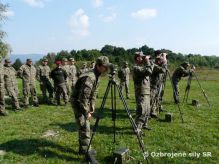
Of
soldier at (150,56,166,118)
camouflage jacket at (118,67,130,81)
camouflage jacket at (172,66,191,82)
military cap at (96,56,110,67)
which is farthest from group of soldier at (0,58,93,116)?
military cap at (96,56,110,67)

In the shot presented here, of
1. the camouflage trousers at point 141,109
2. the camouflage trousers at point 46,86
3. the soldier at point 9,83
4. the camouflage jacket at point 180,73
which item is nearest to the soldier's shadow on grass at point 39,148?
the camouflage trousers at point 141,109

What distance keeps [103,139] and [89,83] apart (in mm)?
2791

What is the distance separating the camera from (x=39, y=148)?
10.0 meters

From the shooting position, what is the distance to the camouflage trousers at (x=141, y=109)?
37.4 feet

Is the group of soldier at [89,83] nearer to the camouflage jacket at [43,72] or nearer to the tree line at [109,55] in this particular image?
the camouflage jacket at [43,72]

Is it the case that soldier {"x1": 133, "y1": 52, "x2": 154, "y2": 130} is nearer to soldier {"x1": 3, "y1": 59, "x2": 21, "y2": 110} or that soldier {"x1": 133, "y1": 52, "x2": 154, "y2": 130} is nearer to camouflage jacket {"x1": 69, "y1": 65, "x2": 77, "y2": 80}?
soldier {"x1": 3, "y1": 59, "x2": 21, "y2": 110}

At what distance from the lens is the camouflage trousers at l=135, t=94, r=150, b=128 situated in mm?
11391

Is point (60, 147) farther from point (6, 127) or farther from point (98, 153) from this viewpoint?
point (6, 127)

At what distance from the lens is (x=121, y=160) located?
27.7 ft

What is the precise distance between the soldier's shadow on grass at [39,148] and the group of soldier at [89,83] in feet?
2.06

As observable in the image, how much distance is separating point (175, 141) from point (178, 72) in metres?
9.26

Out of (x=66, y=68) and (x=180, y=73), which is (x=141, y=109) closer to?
(x=180, y=73)

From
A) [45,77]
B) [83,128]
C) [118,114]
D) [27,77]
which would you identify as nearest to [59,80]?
[45,77]

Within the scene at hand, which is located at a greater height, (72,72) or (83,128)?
→ (72,72)
